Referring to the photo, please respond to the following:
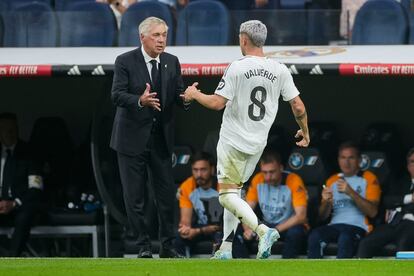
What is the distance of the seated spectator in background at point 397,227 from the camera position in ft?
→ 41.1

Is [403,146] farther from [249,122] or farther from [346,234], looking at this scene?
[249,122]

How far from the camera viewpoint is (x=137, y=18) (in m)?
13.9

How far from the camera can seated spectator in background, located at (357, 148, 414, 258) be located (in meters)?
12.5

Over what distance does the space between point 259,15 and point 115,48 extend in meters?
1.37

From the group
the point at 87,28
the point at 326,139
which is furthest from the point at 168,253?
the point at 87,28

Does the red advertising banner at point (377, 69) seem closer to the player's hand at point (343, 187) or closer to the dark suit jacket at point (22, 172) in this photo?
the player's hand at point (343, 187)

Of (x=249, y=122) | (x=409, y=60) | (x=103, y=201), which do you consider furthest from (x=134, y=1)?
(x=249, y=122)

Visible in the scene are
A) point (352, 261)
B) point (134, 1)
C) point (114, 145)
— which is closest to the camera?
point (352, 261)

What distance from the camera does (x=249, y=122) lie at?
10.3m

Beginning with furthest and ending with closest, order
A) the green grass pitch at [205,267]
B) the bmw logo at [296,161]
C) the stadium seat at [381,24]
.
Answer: the bmw logo at [296,161] → the stadium seat at [381,24] → the green grass pitch at [205,267]

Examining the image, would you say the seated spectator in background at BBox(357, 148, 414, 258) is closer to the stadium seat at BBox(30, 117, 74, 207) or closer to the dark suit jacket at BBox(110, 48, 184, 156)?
the dark suit jacket at BBox(110, 48, 184, 156)

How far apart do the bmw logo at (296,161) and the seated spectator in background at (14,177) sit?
7.77ft

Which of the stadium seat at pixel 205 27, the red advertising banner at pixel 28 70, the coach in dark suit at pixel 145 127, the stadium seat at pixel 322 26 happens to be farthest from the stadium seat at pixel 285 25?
the coach in dark suit at pixel 145 127

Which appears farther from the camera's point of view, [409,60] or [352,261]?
[409,60]
